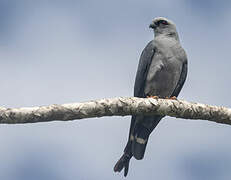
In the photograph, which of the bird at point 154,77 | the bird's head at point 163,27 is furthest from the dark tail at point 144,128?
the bird's head at point 163,27

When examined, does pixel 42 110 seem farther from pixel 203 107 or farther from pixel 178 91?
pixel 178 91

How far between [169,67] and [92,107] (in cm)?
327

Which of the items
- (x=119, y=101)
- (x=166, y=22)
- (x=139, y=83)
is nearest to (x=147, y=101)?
(x=119, y=101)

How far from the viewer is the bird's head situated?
33.2ft

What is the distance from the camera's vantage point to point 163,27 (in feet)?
33.9

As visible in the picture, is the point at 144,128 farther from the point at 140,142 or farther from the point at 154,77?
the point at 154,77

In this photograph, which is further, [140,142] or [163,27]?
[163,27]

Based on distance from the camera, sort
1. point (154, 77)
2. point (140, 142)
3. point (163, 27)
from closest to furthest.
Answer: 1. point (140, 142)
2. point (154, 77)
3. point (163, 27)

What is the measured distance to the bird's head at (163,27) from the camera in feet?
33.2

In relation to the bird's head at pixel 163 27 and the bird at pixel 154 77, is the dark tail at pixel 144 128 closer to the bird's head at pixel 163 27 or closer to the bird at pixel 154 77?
the bird at pixel 154 77

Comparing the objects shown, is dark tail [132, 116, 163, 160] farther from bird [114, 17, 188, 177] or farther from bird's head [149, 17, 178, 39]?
bird's head [149, 17, 178, 39]

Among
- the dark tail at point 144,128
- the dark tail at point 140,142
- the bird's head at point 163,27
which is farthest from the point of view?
the bird's head at point 163,27

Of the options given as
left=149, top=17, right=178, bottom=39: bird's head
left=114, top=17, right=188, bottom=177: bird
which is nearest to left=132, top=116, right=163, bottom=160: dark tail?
left=114, top=17, right=188, bottom=177: bird

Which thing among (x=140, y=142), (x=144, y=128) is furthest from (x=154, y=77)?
(x=140, y=142)
